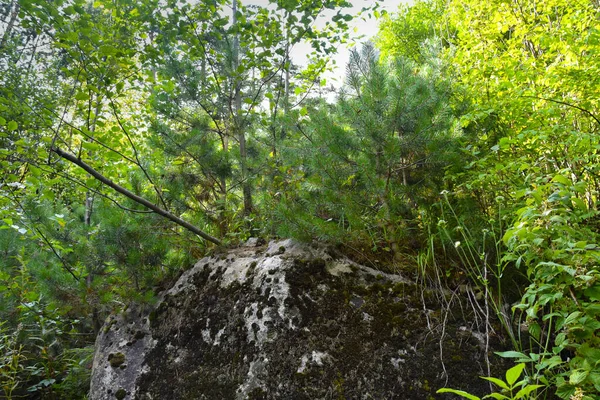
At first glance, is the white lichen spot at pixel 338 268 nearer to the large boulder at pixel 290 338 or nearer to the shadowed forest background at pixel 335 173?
the large boulder at pixel 290 338

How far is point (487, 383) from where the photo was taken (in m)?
1.84

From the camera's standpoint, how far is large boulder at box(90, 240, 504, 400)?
6.36ft

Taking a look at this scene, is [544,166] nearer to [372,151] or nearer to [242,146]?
[372,151]

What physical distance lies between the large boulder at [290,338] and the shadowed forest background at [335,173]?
9.0 inches

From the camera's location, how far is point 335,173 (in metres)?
2.51

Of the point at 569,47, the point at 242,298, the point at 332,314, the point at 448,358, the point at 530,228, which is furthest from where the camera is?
the point at 569,47

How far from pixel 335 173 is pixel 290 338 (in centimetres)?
119

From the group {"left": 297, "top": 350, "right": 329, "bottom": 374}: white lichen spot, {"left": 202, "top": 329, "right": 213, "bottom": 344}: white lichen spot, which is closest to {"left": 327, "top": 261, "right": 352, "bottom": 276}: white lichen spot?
{"left": 297, "top": 350, "right": 329, "bottom": 374}: white lichen spot

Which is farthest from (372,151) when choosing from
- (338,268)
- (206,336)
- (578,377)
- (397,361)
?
(206,336)

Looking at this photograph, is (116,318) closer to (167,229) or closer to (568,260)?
(167,229)

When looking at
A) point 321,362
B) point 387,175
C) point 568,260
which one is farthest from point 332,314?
point 568,260

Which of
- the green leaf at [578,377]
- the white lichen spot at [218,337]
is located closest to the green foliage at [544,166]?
the green leaf at [578,377]

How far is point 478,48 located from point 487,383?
13.2ft

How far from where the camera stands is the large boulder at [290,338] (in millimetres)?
1938
